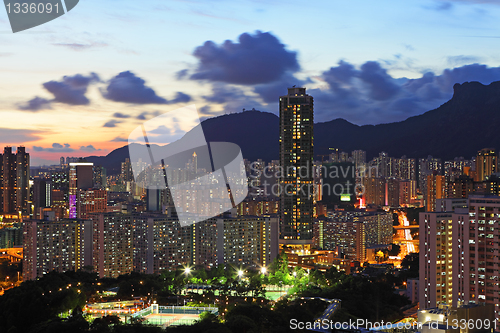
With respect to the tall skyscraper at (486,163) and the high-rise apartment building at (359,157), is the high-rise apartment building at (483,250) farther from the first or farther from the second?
the high-rise apartment building at (359,157)

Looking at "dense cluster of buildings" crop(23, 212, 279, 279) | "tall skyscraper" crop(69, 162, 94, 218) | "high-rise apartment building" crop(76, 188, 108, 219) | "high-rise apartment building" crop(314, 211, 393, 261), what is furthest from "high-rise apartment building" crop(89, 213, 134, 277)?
"tall skyscraper" crop(69, 162, 94, 218)

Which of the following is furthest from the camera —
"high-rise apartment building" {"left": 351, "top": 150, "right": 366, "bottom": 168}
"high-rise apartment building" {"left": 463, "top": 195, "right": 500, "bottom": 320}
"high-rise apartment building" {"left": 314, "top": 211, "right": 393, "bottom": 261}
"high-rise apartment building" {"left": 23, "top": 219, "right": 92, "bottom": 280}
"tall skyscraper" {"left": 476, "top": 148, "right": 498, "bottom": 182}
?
"high-rise apartment building" {"left": 351, "top": 150, "right": 366, "bottom": 168}

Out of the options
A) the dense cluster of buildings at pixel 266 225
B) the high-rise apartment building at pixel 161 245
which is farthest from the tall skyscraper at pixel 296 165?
the high-rise apartment building at pixel 161 245

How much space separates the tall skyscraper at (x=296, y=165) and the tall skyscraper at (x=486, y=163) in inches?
348

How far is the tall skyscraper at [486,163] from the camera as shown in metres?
21.2

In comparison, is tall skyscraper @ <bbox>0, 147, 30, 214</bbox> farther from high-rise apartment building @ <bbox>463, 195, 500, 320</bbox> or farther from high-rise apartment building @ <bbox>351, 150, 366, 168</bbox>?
high-rise apartment building @ <bbox>463, 195, 500, 320</bbox>

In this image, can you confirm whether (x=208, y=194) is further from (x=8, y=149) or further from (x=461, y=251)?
(x=8, y=149)

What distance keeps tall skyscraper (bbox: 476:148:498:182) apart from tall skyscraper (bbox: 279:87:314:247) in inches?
348

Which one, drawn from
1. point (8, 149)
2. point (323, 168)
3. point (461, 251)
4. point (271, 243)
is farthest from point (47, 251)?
point (323, 168)

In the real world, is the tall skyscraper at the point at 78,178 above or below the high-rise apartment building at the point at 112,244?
above

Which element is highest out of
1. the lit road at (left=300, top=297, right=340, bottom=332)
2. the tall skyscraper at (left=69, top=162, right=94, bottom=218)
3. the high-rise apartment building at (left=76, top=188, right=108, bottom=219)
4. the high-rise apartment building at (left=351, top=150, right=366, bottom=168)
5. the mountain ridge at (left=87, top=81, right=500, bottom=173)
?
the mountain ridge at (left=87, top=81, right=500, bottom=173)

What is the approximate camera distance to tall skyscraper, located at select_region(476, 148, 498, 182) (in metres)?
21.2

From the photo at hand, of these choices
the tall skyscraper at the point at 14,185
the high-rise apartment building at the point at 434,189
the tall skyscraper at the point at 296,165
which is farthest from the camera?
the tall skyscraper at the point at 14,185

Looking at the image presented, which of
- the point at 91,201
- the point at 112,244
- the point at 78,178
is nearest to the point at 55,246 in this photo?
the point at 112,244
